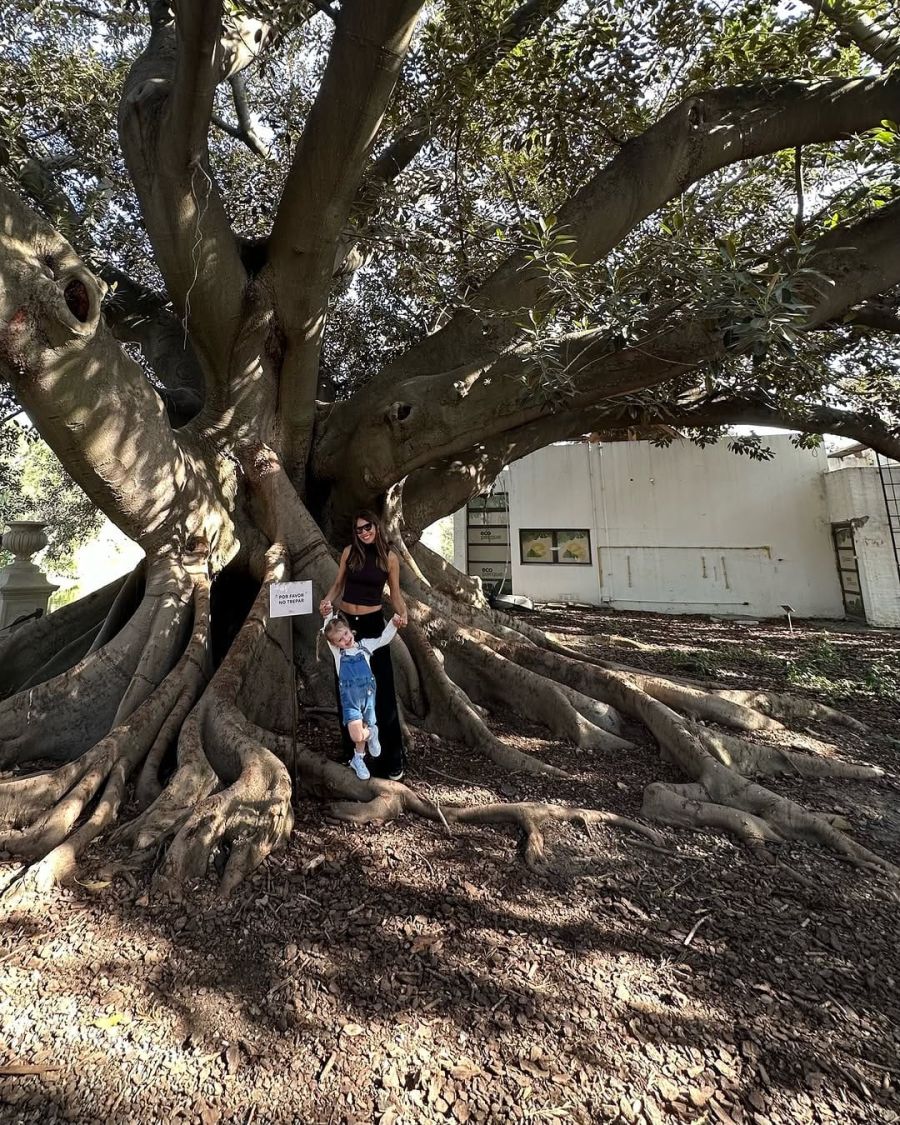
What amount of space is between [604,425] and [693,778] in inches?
188

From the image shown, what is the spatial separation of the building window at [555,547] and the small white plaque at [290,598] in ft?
35.3

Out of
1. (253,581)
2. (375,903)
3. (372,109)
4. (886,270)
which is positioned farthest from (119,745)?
(886,270)

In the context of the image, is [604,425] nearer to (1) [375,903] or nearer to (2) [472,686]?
(2) [472,686]

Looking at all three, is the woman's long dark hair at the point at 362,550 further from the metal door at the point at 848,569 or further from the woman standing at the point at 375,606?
the metal door at the point at 848,569

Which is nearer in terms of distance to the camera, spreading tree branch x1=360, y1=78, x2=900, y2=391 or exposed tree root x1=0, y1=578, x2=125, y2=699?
spreading tree branch x1=360, y1=78, x2=900, y2=391

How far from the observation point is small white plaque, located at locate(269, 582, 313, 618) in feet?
10.5

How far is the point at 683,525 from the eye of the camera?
1270 cm

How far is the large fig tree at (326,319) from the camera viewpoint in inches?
108

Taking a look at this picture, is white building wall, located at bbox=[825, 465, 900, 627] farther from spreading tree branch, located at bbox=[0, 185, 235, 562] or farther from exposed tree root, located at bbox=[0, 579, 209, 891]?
exposed tree root, located at bbox=[0, 579, 209, 891]

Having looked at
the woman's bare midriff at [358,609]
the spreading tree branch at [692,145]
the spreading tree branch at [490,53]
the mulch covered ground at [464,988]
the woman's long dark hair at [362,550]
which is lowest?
the mulch covered ground at [464,988]

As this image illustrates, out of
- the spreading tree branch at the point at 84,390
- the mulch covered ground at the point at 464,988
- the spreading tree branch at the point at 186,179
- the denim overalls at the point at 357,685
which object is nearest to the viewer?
the mulch covered ground at the point at 464,988

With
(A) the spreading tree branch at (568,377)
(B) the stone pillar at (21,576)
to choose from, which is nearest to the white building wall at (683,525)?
(A) the spreading tree branch at (568,377)

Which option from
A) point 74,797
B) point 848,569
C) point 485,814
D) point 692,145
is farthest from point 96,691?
point 848,569

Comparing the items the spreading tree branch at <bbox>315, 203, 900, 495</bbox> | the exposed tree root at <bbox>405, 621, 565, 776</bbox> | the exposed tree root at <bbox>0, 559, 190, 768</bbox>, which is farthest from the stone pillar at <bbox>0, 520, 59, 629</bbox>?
the exposed tree root at <bbox>405, 621, 565, 776</bbox>
